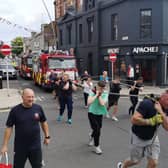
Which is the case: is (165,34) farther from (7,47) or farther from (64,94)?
(64,94)

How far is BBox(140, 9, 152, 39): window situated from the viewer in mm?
28506

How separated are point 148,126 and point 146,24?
77.5 feet

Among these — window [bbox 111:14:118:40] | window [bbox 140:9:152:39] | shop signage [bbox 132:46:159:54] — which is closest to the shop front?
shop signage [bbox 132:46:159:54]

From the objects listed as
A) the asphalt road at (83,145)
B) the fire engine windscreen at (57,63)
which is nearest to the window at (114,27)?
the fire engine windscreen at (57,63)

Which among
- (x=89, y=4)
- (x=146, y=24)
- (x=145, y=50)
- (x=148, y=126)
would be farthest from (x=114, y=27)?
(x=148, y=126)

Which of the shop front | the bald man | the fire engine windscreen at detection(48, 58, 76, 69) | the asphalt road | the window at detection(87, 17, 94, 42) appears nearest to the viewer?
the bald man

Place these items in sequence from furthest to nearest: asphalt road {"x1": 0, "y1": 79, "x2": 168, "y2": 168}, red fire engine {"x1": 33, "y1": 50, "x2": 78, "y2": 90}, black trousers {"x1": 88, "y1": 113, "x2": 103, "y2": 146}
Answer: red fire engine {"x1": 33, "y1": 50, "x2": 78, "y2": 90} → black trousers {"x1": 88, "y1": 113, "x2": 103, "y2": 146} → asphalt road {"x1": 0, "y1": 79, "x2": 168, "y2": 168}

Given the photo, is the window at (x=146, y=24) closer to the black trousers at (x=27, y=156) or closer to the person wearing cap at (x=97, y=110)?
the person wearing cap at (x=97, y=110)

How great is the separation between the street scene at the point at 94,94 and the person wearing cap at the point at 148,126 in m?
0.02

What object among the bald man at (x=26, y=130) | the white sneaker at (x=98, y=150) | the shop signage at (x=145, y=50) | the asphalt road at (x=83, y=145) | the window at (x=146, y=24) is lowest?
the asphalt road at (x=83, y=145)

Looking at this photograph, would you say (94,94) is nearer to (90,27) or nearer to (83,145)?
(83,145)

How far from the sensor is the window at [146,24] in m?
28.5

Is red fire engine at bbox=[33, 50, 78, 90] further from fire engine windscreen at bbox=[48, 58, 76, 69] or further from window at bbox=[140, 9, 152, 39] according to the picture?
window at bbox=[140, 9, 152, 39]

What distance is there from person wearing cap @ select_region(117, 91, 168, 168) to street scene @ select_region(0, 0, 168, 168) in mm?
15
